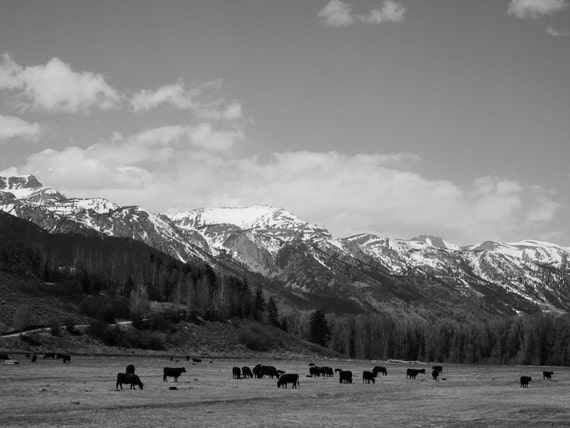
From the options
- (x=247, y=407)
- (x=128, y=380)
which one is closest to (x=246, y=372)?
(x=128, y=380)

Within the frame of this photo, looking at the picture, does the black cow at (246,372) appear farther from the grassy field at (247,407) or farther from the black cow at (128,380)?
the black cow at (128,380)

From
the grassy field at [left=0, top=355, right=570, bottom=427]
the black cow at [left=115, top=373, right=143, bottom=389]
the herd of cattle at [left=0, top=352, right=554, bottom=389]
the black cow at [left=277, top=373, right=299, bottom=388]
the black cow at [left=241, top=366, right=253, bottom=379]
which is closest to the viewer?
the grassy field at [left=0, top=355, right=570, bottom=427]

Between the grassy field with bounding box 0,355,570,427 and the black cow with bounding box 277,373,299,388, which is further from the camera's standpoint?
the black cow with bounding box 277,373,299,388

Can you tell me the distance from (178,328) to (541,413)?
454 ft

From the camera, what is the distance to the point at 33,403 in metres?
39.2

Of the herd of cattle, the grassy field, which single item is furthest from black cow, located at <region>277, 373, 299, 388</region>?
the grassy field

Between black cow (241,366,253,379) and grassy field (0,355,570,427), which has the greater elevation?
grassy field (0,355,570,427)

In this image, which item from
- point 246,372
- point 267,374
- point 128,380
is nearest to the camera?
point 128,380

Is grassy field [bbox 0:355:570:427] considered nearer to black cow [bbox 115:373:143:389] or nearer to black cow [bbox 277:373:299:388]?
black cow [bbox 115:373:143:389]

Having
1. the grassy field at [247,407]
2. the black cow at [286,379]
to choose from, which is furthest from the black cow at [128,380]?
the black cow at [286,379]

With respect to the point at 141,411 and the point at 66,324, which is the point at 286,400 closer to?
the point at 141,411

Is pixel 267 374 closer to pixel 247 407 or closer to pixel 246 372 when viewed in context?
pixel 246 372

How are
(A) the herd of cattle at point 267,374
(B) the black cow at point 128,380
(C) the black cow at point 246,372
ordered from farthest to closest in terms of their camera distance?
1. (C) the black cow at point 246,372
2. (A) the herd of cattle at point 267,374
3. (B) the black cow at point 128,380

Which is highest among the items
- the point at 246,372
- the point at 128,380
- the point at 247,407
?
the point at 128,380
